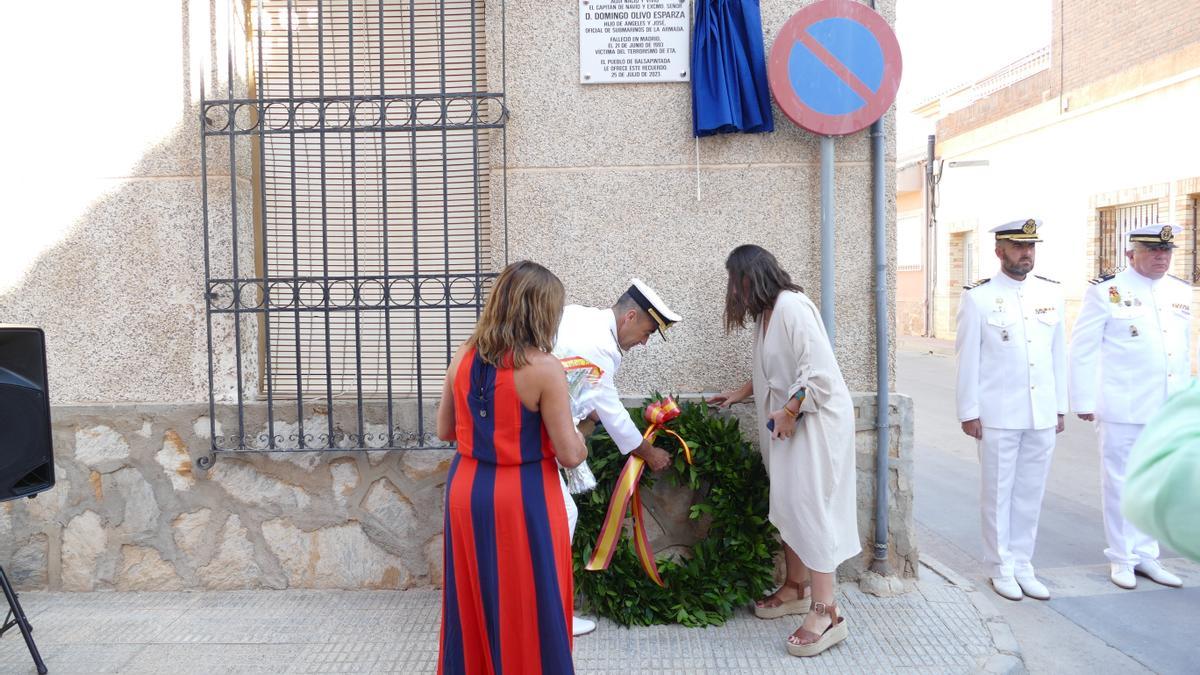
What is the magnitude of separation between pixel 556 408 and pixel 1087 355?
3.82 meters

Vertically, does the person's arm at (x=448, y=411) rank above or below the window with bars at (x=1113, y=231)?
below

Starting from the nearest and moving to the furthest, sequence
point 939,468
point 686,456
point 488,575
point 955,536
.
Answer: point 488,575 < point 686,456 < point 955,536 < point 939,468

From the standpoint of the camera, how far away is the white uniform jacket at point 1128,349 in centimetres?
512

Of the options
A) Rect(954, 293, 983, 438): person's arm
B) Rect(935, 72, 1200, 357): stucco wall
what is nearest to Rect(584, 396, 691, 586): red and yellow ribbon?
Rect(954, 293, 983, 438): person's arm

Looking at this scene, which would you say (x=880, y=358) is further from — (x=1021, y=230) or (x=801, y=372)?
(x=1021, y=230)

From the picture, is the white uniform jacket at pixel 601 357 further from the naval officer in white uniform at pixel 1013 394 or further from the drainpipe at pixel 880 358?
the naval officer in white uniform at pixel 1013 394

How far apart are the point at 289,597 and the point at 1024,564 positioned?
401 cm

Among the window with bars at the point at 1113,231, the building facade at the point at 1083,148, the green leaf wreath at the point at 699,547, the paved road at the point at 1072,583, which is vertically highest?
the building facade at the point at 1083,148

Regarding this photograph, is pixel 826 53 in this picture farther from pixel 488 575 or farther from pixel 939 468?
pixel 939 468

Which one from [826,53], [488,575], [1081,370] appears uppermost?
[826,53]

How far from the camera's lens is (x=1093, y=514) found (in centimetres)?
654

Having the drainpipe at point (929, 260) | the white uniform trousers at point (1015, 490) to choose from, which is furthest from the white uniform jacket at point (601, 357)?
the drainpipe at point (929, 260)

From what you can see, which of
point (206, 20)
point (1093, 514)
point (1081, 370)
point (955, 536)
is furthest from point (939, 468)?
point (206, 20)

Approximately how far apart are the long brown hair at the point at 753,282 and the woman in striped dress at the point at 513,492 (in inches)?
52.1
